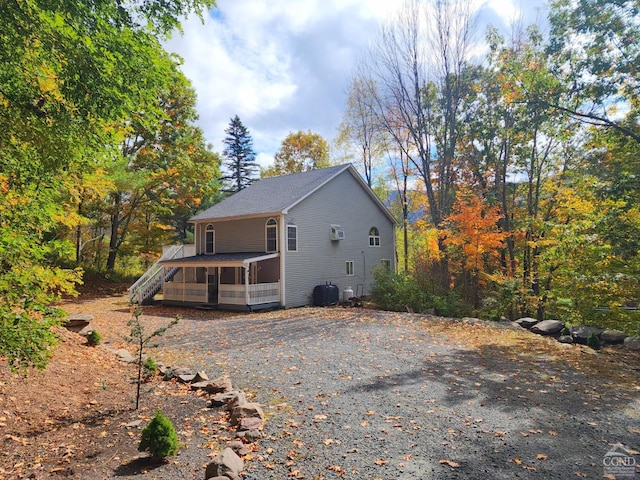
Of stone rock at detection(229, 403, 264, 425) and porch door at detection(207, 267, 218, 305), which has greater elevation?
porch door at detection(207, 267, 218, 305)

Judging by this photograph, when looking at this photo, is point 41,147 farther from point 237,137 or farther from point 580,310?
point 237,137

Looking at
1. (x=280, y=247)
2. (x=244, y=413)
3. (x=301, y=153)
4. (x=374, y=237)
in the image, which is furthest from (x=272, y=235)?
(x=301, y=153)

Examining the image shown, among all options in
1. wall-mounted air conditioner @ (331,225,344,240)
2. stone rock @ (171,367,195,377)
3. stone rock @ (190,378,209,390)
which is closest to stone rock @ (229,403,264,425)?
stone rock @ (190,378,209,390)

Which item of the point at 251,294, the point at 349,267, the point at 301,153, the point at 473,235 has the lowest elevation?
the point at 251,294

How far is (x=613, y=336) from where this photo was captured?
11469mm

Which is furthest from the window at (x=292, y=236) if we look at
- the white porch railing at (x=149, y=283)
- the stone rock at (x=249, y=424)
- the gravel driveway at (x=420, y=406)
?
the stone rock at (x=249, y=424)

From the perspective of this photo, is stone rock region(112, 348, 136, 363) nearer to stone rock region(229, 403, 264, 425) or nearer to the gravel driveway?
the gravel driveway

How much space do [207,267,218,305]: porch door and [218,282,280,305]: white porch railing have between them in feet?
5.67

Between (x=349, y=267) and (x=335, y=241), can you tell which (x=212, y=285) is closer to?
(x=335, y=241)

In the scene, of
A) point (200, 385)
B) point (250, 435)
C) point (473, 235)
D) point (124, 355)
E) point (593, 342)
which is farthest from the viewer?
point (473, 235)

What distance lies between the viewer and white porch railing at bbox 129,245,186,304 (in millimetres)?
17828

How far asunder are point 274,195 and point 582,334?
561 inches

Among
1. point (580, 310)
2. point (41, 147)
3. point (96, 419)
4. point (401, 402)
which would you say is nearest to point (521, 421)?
point (401, 402)

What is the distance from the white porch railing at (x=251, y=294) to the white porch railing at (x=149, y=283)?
4558mm
